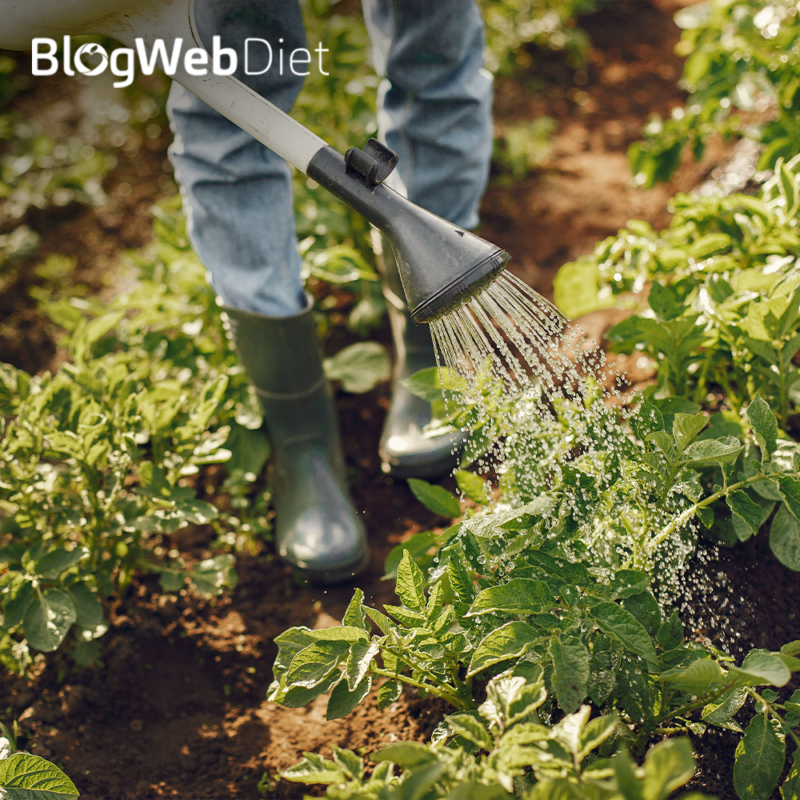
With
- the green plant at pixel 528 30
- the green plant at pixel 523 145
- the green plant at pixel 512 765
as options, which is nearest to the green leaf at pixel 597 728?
the green plant at pixel 512 765

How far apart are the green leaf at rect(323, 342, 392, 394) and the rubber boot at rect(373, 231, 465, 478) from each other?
6 centimetres

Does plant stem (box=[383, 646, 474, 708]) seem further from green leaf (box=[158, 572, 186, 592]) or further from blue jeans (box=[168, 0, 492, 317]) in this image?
blue jeans (box=[168, 0, 492, 317])

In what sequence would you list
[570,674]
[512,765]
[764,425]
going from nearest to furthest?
[512,765] → [570,674] → [764,425]

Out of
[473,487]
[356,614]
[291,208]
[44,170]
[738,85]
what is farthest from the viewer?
[44,170]

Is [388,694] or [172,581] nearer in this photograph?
[388,694]

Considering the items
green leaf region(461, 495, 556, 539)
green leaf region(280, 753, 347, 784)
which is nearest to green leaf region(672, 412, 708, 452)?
green leaf region(461, 495, 556, 539)

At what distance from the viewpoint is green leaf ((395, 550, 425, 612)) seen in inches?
39.9

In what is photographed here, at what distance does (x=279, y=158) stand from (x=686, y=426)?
93cm

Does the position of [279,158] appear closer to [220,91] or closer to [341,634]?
[220,91]

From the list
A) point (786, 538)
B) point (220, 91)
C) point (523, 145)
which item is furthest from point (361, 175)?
point (523, 145)

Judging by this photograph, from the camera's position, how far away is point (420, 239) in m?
1.05

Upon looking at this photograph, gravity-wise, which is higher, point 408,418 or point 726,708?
point 408,418

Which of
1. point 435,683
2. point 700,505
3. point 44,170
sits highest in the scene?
point 44,170

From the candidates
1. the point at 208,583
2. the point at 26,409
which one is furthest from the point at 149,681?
the point at 26,409
